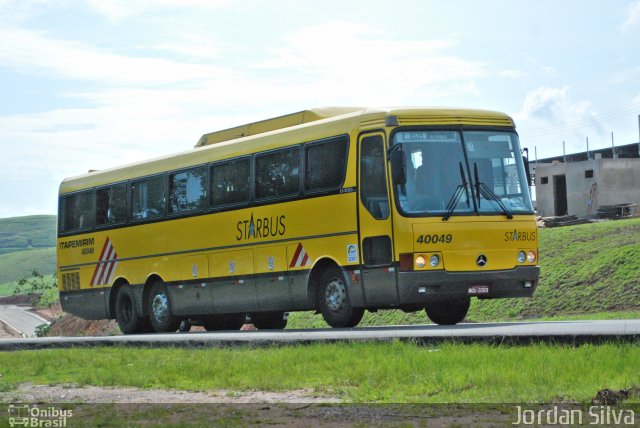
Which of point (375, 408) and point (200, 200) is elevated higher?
point (200, 200)

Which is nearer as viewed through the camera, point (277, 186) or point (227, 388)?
point (227, 388)

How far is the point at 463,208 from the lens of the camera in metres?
20.0

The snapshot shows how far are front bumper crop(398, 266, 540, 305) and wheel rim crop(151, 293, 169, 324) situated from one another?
802 centimetres

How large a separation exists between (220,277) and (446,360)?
12.0 meters

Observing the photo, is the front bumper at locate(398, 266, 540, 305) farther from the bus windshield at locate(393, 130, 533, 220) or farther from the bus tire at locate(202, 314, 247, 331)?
the bus tire at locate(202, 314, 247, 331)

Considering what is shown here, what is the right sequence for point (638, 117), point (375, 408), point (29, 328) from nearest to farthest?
point (375, 408)
point (638, 117)
point (29, 328)

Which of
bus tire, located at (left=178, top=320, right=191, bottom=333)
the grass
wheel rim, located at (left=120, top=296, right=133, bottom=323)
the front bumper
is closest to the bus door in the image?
the front bumper

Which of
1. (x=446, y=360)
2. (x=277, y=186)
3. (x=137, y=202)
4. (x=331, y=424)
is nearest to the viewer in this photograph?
(x=331, y=424)

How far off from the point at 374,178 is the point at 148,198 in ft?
27.0

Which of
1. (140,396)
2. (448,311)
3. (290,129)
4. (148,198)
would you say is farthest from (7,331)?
(140,396)

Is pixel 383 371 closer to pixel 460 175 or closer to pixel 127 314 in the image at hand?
pixel 460 175

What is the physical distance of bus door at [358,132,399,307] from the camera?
784 inches

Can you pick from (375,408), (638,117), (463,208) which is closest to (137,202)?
(463,208)

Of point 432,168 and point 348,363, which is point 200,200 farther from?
point 348,363
